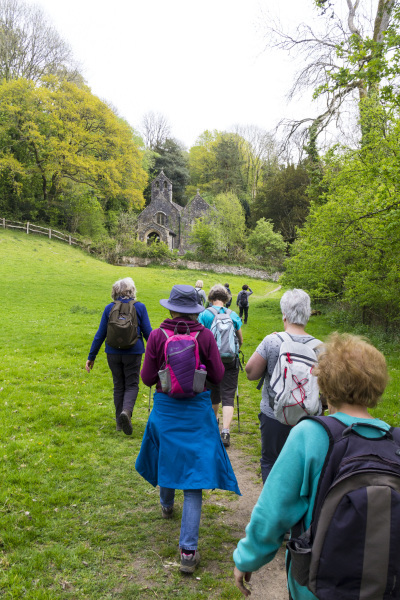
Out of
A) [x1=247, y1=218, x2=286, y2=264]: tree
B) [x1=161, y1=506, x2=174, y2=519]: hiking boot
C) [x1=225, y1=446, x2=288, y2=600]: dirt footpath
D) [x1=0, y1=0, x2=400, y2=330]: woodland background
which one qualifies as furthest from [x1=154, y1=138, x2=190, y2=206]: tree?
[x1=161, y1=506, x2=174, y2=519]: hiking boot

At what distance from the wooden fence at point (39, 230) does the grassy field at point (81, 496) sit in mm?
26443

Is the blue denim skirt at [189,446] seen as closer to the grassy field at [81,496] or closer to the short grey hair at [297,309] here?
the grassy field at [81,496]

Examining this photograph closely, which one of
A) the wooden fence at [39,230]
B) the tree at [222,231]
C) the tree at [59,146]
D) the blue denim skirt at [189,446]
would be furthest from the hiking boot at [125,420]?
the tree at [222,231]

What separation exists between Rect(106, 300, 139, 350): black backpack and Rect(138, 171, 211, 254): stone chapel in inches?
1839

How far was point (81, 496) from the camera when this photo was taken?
4.18 meters

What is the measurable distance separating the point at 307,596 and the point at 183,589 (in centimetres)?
174

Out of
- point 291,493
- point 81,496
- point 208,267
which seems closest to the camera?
point 291,493

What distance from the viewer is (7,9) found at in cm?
3784

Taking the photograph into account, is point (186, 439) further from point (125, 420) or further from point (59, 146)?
point (59, 146)

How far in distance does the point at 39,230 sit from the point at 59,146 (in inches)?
291

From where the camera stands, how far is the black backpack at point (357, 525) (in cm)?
134

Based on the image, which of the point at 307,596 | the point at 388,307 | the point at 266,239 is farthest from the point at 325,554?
the point at 266,239

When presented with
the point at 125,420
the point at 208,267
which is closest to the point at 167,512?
the point at 125,420

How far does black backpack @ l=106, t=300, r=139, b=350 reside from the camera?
16.9ft
